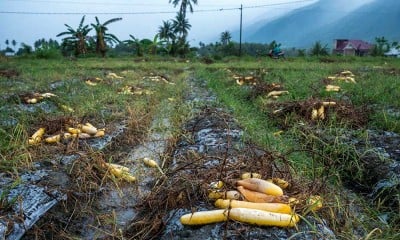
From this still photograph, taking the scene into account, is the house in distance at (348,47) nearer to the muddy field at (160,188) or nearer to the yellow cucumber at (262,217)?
the muddy field at (160,188)

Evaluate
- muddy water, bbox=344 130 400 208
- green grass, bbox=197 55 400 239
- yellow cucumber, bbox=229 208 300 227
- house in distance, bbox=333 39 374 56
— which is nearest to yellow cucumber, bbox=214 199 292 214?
yellow cucumber, bbox=229 208 300 227

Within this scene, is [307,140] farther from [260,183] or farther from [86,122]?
[86,122]

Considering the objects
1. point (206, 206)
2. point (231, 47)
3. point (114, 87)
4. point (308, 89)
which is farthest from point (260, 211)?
point (231, 47)

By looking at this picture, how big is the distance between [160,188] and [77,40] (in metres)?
30.5

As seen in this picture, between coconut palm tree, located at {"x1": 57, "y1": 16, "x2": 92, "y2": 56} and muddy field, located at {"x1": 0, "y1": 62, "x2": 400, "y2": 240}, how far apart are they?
88.6ft

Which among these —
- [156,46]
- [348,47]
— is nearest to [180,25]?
[156,46]

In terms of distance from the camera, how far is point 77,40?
103 feet

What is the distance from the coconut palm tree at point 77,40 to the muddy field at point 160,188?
27.0 m

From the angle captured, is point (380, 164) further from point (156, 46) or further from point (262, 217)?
point (156, 46)

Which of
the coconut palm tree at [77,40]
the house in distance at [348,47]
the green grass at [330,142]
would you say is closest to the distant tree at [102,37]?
the coconut palm tree at [77,40]

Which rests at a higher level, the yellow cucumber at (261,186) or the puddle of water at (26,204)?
the yellow cucumber at (261,186)

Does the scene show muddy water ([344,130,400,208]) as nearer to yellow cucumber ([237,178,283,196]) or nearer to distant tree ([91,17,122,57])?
yellow cucumber ([237,178,283,196])

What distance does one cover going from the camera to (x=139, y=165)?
4.80 m

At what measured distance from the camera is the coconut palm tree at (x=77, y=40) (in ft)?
101
